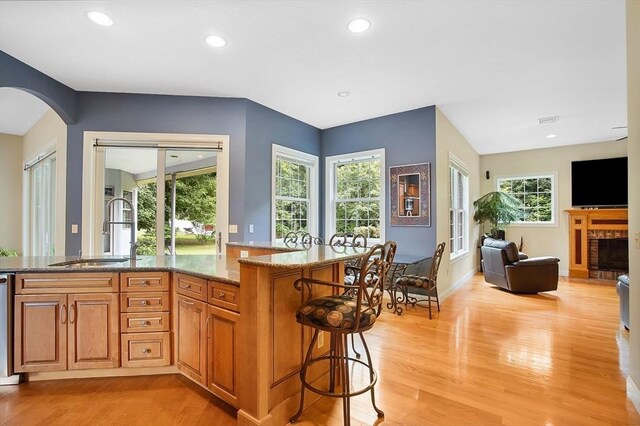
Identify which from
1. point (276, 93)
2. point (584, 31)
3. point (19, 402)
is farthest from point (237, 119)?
point (584, 31)

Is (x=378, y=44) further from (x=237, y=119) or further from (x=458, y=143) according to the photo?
(x=458, y=143)

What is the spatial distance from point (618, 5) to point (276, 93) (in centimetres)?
322

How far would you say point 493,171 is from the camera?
7.40 meters

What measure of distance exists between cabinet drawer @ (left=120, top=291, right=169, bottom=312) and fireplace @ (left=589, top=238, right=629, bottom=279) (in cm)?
790

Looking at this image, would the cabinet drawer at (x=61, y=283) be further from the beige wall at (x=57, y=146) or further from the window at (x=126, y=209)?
the window at (x=126, y=209)

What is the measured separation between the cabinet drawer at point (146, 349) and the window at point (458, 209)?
4.27 m

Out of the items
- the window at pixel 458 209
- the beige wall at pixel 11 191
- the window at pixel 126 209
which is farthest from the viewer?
the beige wall at pixel 11 191

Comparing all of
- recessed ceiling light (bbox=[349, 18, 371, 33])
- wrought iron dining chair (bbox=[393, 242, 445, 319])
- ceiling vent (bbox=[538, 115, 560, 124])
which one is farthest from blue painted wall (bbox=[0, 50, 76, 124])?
ceiling vent (bbox=[538, 115, 560, 124])

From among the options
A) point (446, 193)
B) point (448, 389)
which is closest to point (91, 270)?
point (448, 389)

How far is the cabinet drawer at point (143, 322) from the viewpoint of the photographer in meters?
2.28

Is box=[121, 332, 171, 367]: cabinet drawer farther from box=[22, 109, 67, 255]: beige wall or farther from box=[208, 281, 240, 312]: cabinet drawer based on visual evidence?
box=[22, 109, 67, 255]: beige wall

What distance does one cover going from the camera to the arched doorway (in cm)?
389

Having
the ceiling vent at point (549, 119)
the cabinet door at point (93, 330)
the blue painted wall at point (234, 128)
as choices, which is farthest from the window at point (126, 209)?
the ceiling vent at point (549, 119)

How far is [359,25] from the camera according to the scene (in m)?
2.49
